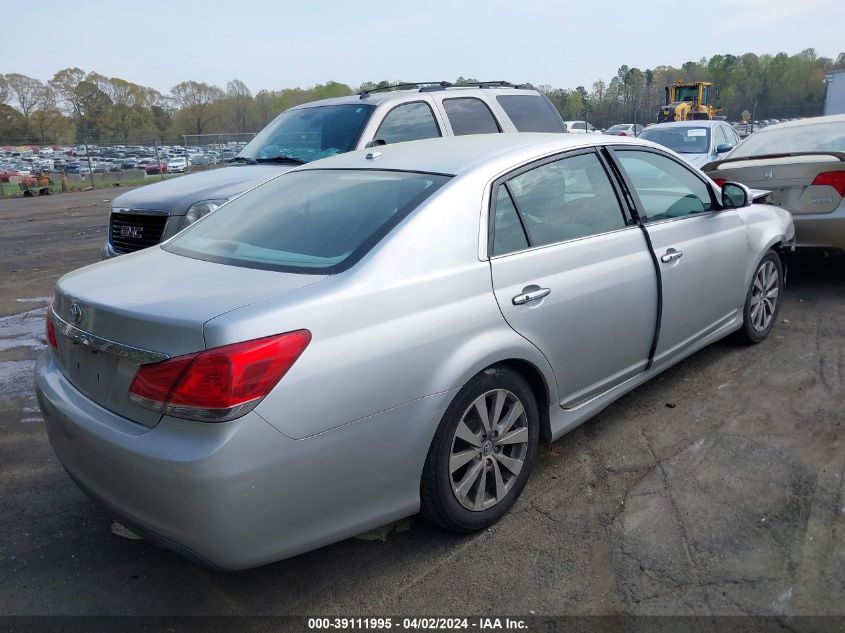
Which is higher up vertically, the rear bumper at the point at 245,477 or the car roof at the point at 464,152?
the car roof at the point at 464,152

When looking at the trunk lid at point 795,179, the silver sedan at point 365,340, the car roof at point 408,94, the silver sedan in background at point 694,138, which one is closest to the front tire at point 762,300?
the silver sedan at point 365,340

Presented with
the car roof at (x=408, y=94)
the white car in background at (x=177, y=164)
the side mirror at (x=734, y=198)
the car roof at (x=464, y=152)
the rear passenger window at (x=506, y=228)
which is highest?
the car roof at (x=408, y=94)

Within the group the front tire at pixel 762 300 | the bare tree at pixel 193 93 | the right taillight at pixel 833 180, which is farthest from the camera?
the bare tree at pixel 193 93

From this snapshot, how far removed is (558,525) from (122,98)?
122 meters

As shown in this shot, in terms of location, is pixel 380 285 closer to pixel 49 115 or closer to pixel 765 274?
pixel 765 274

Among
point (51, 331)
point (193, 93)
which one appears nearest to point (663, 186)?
point (51, 331)

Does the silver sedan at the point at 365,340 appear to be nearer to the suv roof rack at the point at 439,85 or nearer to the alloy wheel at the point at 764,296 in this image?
the alloy wheel at the point at 764,296

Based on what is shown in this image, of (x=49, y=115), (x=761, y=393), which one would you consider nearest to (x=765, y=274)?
(x=761, y=393)

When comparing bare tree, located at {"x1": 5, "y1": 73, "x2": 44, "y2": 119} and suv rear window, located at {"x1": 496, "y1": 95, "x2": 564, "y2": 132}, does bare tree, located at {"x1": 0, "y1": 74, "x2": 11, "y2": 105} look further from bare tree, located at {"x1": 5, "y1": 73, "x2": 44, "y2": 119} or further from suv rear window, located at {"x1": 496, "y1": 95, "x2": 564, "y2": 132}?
suv rear window, located at {"x1": 496, "y1": 95, "x2": 564, "y2": 132}

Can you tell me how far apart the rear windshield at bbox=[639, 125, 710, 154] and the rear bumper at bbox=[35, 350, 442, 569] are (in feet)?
35.4

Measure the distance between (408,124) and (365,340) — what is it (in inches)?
180

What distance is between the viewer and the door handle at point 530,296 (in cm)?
307

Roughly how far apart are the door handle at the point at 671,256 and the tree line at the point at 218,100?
1583 inches

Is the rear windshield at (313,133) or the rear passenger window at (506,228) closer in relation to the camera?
the rear passenger window at (506,228)
